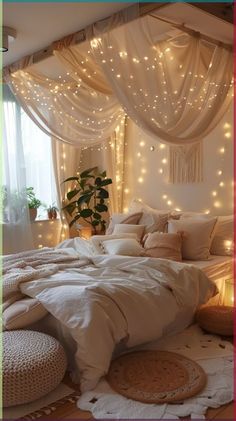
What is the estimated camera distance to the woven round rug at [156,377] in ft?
7.13

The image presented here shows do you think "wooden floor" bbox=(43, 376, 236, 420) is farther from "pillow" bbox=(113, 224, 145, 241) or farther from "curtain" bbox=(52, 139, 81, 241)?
"curtain" bbox=(52, 139, 81, 241)

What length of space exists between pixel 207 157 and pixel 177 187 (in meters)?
0.48

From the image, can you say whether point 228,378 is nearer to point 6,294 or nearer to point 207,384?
point 207,384

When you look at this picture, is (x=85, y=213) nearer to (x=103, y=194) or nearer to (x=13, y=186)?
(x=103, y=194)

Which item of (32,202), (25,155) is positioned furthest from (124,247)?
(25,155)

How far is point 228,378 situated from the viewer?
235 cm

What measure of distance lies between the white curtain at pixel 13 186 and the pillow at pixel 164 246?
163 centimetres

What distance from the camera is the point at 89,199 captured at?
4.79m

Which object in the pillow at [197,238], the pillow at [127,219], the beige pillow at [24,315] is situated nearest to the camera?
the beige pillow at [24,315]

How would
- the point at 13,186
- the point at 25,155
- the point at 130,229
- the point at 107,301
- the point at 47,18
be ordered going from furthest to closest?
Answer: 1. the point at 25,155
2. the point at 13,186
3. the point at 130,229
4. the point at 47,18
5. the point at 107,301

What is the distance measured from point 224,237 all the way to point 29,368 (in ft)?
7.44

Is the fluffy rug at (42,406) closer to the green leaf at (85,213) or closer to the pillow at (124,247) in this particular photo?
the pillow at (124,247)

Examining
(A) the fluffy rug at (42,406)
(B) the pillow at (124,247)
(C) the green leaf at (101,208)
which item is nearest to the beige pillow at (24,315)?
(A) the fluffy rug at (42,406)

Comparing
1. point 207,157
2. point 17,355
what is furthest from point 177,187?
point 17,355
